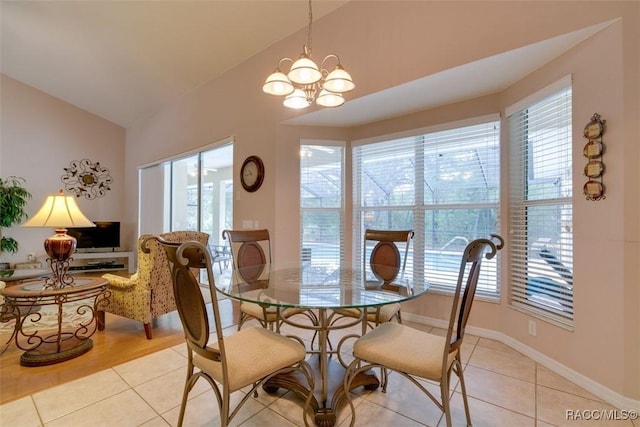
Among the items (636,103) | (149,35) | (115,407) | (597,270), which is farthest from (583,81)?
(149,35)

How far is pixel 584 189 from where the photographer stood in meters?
2.04

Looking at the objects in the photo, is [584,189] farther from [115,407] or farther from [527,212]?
[115,407]

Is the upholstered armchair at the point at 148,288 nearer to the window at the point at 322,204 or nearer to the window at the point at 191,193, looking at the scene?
the window at the point at 322,204

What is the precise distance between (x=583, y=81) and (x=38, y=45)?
6524 mm

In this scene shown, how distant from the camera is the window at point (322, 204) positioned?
3.77 meters

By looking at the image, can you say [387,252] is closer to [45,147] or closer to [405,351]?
[405,351]

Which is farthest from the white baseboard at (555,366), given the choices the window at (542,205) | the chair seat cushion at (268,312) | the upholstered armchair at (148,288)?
the upholstered armchair at (148,288)

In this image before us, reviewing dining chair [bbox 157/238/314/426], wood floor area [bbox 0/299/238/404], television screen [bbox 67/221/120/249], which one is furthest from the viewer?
television screen [bbox 67/221/120/249]

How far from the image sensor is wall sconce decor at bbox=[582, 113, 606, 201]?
193 cm

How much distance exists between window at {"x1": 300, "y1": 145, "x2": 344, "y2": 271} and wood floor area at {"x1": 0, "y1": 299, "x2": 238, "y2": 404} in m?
1.27

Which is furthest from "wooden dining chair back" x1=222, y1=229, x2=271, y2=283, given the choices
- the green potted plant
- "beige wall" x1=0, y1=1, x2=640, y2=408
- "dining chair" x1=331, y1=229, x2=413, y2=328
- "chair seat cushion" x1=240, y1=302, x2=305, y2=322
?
the green potted plant

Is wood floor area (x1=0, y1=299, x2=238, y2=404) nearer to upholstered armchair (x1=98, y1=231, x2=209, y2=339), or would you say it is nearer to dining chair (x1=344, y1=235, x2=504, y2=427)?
upholstered armchair (x1=98, y1=231, x2=209, y2=339)

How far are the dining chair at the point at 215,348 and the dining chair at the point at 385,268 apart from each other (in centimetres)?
65

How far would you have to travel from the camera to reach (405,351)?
1.52m
